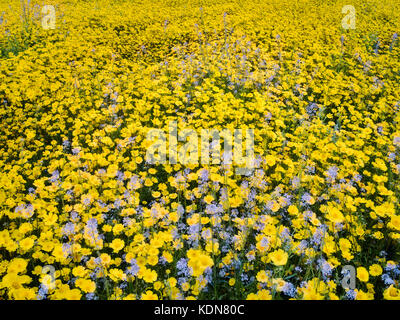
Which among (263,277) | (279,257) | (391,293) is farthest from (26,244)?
(391,293)

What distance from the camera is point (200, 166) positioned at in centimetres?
400

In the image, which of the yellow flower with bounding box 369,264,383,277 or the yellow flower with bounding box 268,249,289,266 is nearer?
the yellow flower with bounding box 268,249,289,266

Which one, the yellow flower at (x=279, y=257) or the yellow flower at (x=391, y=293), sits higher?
the yellow flower at (x=279, y=257)

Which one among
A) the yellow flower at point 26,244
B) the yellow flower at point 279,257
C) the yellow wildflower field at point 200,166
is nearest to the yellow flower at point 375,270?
the yellow wildflower field at point 200,166

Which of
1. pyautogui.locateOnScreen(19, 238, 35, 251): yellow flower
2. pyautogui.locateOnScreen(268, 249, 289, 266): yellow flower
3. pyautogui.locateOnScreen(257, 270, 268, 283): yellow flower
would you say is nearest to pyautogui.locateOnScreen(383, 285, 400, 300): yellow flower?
pyautogui.locateOnScreen(268, 249, 289, 266): yellow flower

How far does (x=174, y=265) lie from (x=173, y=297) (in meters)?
0.54

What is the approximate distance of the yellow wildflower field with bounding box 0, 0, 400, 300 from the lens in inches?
100

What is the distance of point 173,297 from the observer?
222 centimetres

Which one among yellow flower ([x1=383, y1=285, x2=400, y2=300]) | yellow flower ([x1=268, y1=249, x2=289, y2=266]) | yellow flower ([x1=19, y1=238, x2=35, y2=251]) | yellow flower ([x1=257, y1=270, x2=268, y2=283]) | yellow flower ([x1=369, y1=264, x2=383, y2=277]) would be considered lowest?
yellow flower ([x1=19, y1=238, x2=35, y2=251])

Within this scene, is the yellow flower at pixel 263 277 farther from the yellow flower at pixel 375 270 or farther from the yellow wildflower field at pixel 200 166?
the yellow flower at pixel 375 270

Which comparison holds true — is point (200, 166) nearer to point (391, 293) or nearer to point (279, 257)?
point (279, 257)

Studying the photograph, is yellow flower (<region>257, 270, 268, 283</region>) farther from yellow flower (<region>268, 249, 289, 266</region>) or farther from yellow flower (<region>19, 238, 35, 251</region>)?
yellow flower (<region>19, 238, 35, 251</region>)

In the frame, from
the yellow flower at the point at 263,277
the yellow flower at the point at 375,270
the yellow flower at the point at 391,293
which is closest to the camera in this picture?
the yellow flower at the point at 391,293

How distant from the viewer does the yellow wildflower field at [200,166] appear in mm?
2547
